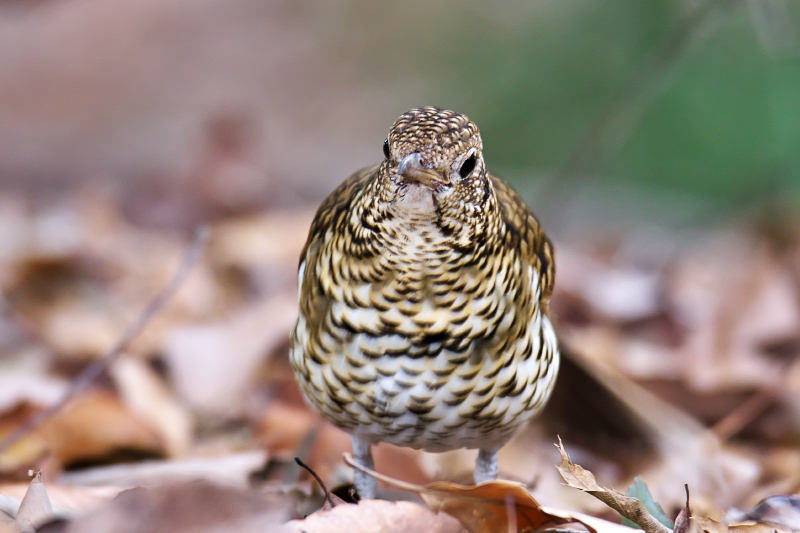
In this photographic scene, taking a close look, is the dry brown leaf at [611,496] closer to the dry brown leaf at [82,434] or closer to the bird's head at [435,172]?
the bird's head at [435,172]

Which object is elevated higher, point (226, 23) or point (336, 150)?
point (226, 23)

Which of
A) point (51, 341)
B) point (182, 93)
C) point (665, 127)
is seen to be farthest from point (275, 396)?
point (182, 93)

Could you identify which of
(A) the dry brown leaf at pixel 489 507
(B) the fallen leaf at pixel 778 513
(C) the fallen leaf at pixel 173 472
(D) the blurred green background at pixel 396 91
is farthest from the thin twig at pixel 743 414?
(D) the blurred green background at pixel 396 91

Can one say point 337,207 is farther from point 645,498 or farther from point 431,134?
point 645,498

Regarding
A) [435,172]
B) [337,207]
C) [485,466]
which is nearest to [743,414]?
[485,466]

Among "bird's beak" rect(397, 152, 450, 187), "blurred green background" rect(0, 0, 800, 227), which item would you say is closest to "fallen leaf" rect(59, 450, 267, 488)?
"bird's beak" rect(397, 152, 450, 187)

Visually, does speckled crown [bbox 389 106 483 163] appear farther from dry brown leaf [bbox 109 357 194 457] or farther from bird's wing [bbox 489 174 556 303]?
dry brown leaf [bbox 109 357 194 457]

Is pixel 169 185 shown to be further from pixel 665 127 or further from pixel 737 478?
pixel 737 478
